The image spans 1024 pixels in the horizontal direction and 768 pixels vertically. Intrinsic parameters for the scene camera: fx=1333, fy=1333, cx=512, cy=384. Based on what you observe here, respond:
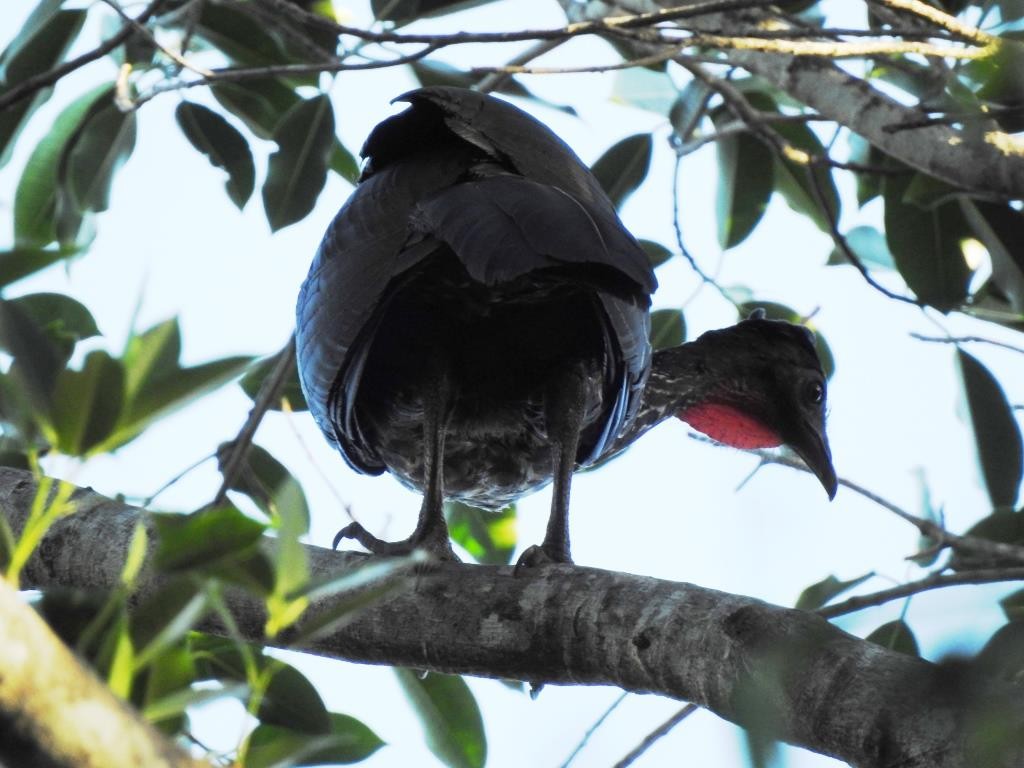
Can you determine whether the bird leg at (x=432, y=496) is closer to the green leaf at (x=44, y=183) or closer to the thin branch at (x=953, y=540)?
the thin branch at (x=953, y=540)

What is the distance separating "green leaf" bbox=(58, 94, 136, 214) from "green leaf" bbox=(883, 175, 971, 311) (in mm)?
2305

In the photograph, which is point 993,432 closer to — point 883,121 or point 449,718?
point 883,121

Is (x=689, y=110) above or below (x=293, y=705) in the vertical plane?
above


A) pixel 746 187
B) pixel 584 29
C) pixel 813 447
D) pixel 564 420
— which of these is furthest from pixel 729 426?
pixel 584 29

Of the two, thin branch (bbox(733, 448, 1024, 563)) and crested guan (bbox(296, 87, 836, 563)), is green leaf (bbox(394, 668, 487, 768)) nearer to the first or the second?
crested guan (bbox(296, 87, 836, 563))

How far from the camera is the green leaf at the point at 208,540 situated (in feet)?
→ 4.13

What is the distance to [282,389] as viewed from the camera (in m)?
4.11

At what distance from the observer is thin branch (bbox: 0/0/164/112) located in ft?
9.48

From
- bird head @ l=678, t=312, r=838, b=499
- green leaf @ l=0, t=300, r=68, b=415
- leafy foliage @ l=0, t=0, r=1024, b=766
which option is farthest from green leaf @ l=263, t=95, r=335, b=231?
green leaf @ l=0, t=300, r=68, b=415

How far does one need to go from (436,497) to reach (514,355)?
0.43 m

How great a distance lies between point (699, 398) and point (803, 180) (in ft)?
2.95

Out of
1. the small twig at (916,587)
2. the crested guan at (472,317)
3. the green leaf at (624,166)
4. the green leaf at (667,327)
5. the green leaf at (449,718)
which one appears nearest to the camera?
the small twig at (916,587)

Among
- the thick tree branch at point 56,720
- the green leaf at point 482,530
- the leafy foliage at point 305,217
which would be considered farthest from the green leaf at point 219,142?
the thick tree branch at point 56,720

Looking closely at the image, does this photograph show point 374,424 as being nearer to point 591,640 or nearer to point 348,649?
point 348,649
